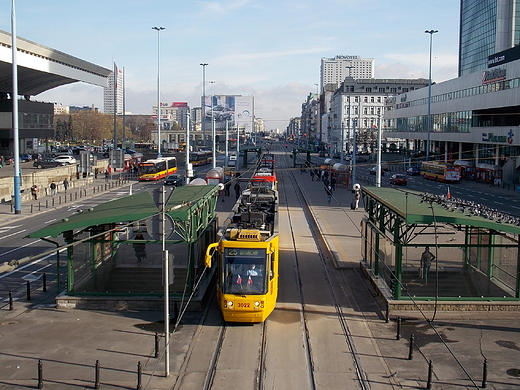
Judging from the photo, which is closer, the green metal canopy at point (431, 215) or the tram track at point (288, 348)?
the tram track at point (288, 348)

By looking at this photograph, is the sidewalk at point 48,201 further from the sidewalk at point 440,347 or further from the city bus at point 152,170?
the sidewalk at point 440,347

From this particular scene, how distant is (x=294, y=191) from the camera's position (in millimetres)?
57938

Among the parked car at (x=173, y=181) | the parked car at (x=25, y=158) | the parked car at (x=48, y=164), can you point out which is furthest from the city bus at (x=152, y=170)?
the parked car at (x=25, y=158)

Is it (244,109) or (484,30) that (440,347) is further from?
(244,109)

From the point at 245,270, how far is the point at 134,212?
Result: 162 inches

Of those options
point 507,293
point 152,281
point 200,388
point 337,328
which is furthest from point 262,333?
point 507,293

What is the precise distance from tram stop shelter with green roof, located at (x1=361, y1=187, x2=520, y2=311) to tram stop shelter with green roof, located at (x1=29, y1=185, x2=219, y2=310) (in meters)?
5.93

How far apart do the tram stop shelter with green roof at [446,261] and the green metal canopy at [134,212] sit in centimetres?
608

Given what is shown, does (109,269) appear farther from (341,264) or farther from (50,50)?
(50,50)

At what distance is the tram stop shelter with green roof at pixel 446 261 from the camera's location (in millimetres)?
16969

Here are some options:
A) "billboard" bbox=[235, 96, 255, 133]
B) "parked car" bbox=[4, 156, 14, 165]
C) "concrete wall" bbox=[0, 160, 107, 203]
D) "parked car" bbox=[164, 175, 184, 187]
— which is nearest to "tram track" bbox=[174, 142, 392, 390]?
"concrete wall" bbox=[0, 160, 107, 203]

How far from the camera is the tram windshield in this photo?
599 inches

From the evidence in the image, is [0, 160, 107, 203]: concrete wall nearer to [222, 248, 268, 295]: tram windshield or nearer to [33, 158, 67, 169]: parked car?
[33, 158, 67, 169]: parked car

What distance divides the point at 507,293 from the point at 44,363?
43.1 feet
